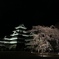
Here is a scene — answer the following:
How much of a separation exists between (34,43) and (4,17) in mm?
11846

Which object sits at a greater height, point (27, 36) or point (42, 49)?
point (27, 36)

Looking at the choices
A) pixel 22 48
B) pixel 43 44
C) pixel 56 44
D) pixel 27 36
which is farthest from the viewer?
pixel 27 36

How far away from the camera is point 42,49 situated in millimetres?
26453

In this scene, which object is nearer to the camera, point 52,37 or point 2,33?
point 52,37

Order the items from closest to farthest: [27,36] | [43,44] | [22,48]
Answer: [43,44]
[22,48]
[27,36]

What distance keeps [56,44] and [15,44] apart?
836 centimetres

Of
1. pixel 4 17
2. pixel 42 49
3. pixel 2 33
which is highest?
pixel 4 17

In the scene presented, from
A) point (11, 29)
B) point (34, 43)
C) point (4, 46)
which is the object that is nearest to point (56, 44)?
point (34, 43)

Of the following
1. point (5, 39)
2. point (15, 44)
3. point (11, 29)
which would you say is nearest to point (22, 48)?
point (15, 44)

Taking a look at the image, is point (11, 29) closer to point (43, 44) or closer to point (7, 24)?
point (7, 24)

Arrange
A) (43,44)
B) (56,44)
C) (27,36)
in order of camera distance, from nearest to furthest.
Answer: (43,44)
(56,44)
(27,36)

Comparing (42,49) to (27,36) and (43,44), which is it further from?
(27,36)

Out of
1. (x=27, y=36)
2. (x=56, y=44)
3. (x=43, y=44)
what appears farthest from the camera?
(x=27, y=36)

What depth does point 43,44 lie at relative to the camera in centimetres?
2617
